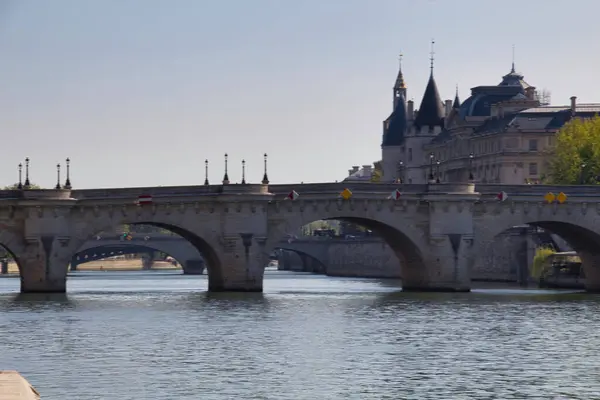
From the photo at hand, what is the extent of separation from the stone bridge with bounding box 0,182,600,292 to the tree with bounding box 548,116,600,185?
2525 cm

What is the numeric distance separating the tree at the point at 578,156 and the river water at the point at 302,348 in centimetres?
4178

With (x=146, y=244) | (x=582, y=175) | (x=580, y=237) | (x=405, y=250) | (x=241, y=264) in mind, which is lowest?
(x=241, y=264)

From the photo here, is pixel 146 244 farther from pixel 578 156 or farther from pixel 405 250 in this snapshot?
pixel 405 250

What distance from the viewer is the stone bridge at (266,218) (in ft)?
363

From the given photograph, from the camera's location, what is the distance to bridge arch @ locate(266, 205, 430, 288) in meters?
116

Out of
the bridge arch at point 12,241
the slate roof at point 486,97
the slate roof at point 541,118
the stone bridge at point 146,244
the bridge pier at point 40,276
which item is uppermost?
the slate roof at point 486,97

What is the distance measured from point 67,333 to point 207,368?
609 inches

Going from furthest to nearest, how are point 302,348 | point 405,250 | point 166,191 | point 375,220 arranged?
point 405,250, point 375,220, point 166,191, point 302,348

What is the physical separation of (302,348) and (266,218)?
4344cm

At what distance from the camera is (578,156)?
150 m

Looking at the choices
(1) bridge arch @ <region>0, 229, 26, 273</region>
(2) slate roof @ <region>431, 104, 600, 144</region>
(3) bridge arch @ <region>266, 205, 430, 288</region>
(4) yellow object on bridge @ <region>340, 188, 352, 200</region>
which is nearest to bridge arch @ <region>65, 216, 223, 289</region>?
(1) bridge arch @ <region>0, 229, 26, 273</region>

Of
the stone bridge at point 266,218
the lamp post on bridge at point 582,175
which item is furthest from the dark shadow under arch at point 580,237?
the lamp post on bridge at point 582,175

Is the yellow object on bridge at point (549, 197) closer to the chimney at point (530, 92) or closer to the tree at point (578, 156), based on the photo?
the tree at point (578, 156)

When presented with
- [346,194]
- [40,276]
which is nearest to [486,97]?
[346,194]
